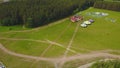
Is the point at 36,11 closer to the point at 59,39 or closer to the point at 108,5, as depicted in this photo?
the point at 59,39

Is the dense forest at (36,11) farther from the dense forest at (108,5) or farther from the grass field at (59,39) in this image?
the dense forest at (108,5)

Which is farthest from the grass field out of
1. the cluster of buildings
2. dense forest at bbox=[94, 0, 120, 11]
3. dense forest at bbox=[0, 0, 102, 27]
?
dense forest at bbox=[94, 0, 120, 11]

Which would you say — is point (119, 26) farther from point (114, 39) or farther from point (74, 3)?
point (74, 3)

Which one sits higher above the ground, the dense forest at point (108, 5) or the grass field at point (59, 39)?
the dense forest at point (108, 5)

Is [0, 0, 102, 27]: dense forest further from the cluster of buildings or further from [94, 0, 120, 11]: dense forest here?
the cluster of buildings

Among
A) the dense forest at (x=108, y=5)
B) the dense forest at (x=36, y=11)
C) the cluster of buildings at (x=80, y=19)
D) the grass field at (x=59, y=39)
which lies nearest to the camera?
the grass field at (x=59, y=39)

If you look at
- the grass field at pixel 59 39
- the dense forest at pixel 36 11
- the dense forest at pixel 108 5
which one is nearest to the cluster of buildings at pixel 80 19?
the grass field at pixel 59 39

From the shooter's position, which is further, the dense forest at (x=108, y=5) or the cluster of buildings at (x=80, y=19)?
the dense forest at (x=108, y=5)

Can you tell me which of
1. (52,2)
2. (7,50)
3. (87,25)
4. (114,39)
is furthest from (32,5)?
(114,39)
